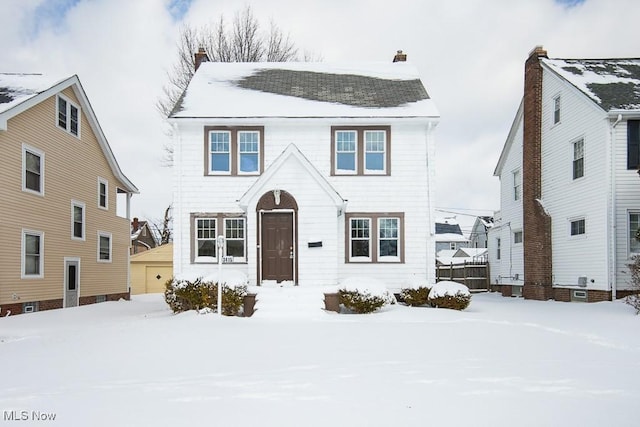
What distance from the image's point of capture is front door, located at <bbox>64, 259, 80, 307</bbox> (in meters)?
21.4

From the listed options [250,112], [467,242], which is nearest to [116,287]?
[250,112]

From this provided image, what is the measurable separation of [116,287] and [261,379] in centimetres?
2104

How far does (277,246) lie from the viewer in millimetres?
18141

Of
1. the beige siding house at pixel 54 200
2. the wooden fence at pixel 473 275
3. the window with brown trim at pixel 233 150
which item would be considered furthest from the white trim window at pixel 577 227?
the beige siding house at pixel 54 200

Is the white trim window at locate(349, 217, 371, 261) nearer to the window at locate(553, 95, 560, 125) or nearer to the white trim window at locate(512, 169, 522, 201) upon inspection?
the window at locate(553, 95, 560, 125)

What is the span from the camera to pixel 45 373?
7.80 m

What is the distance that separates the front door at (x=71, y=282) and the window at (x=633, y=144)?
2032 cm

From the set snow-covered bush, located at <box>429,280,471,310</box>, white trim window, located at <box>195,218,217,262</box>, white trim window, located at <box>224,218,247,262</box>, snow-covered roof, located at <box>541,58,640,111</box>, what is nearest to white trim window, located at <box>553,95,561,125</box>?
snow-covered roof, located at <box>541,58,640,111</box>

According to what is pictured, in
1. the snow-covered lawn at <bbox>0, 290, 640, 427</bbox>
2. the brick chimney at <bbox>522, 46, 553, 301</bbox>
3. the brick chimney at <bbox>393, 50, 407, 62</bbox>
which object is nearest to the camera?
the snow-covered lawn at <bbox>0, 290, 640, 427</bbox>

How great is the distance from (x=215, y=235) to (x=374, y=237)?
5520 millimetres

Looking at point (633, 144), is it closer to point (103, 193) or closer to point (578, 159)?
point (578, 159)

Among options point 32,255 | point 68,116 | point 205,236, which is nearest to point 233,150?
point 205,236

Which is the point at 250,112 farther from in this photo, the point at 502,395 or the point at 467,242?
the point at 467,242

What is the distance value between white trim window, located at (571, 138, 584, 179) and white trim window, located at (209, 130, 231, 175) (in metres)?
12.7
